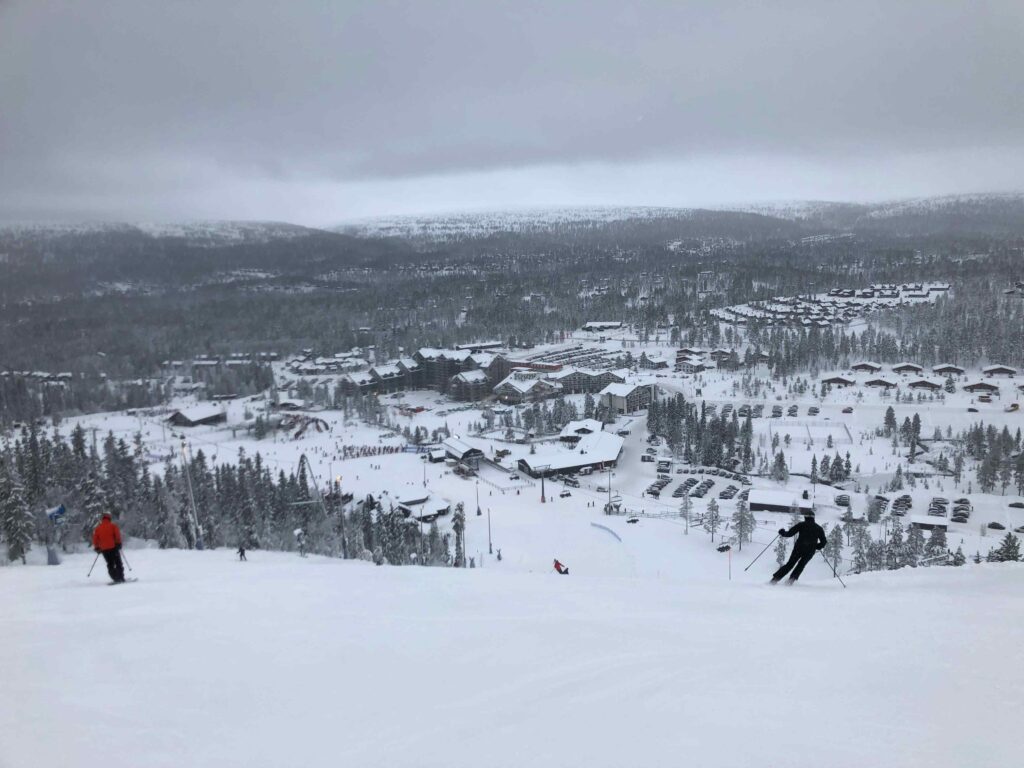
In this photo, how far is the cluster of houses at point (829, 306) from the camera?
28734 mm

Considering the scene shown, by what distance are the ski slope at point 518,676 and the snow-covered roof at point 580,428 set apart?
12594 mm

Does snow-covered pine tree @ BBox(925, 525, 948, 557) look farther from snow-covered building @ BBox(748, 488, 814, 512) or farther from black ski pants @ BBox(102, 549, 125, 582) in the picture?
black ski pants @ BBox(102, 549, 125, 582)

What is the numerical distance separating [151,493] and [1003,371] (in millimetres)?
20161

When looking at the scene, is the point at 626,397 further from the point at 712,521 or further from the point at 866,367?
the point at 712,521

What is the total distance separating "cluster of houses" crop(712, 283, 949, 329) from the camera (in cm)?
2873

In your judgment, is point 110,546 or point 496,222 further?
point 496,222

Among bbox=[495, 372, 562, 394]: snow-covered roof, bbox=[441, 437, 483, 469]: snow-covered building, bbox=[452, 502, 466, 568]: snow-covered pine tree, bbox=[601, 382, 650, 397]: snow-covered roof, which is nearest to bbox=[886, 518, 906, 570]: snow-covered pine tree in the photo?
bbox=[452, 502, 466, 568]: snow-covered pine tree

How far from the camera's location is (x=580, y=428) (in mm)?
15094

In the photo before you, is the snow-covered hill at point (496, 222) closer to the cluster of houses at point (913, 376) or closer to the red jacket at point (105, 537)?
the cluster of houses at point (913, 376)

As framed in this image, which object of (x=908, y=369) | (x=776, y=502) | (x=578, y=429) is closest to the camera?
(x=776, y=502)

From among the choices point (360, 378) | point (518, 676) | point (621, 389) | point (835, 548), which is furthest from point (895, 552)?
point (360, 378)

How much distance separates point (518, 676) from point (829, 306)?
33.2m

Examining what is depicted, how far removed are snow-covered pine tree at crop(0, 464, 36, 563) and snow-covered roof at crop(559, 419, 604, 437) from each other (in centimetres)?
1098

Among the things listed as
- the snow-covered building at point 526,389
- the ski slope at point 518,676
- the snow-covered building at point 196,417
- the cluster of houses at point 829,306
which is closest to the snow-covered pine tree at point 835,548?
the ski slope at point 518,676
